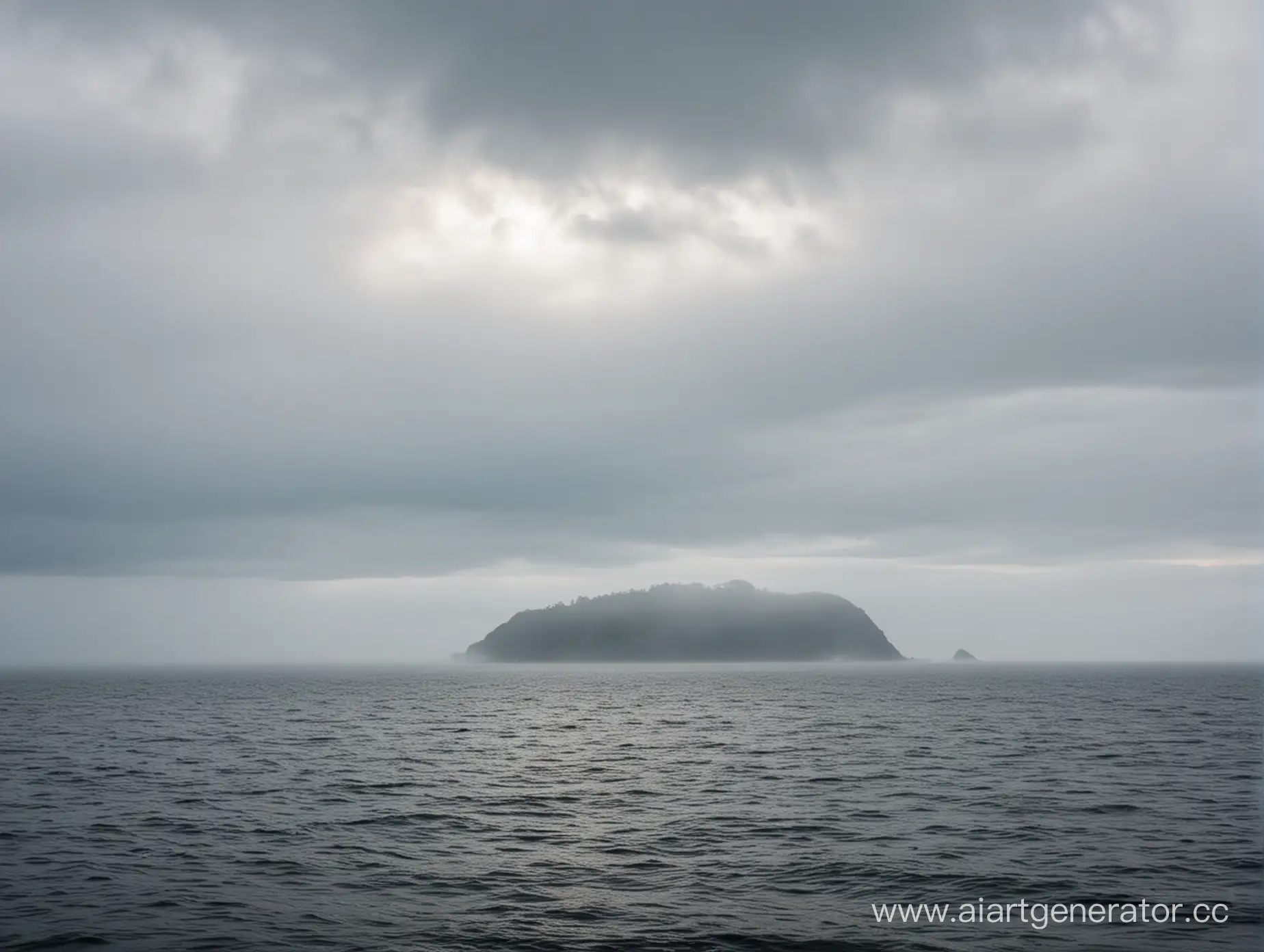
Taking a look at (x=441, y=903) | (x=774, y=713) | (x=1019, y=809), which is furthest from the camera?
(x=774, y=713)

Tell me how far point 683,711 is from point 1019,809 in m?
74.8

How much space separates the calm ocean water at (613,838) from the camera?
2412cm

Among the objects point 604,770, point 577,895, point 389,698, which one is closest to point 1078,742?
point 604,770

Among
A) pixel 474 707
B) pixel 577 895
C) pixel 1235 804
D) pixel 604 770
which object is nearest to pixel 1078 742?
pixel 1235 804

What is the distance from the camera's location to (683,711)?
113 m

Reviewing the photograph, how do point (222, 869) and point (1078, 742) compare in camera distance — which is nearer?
point (222, 869)

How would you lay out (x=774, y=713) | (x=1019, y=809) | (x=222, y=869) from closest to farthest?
(x=222, y=869)
(x=1019, y=809)
(x=774, y=713)

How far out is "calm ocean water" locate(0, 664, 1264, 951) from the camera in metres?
24.1

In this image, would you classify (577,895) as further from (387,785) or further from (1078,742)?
(1078,742)

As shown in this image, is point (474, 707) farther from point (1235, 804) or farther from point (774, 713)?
point (1235, 804)

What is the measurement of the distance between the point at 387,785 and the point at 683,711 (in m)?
68.5

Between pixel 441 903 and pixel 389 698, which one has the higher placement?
pixel 441 903

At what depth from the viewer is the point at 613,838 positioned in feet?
116

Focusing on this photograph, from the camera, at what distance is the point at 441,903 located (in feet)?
86.1
